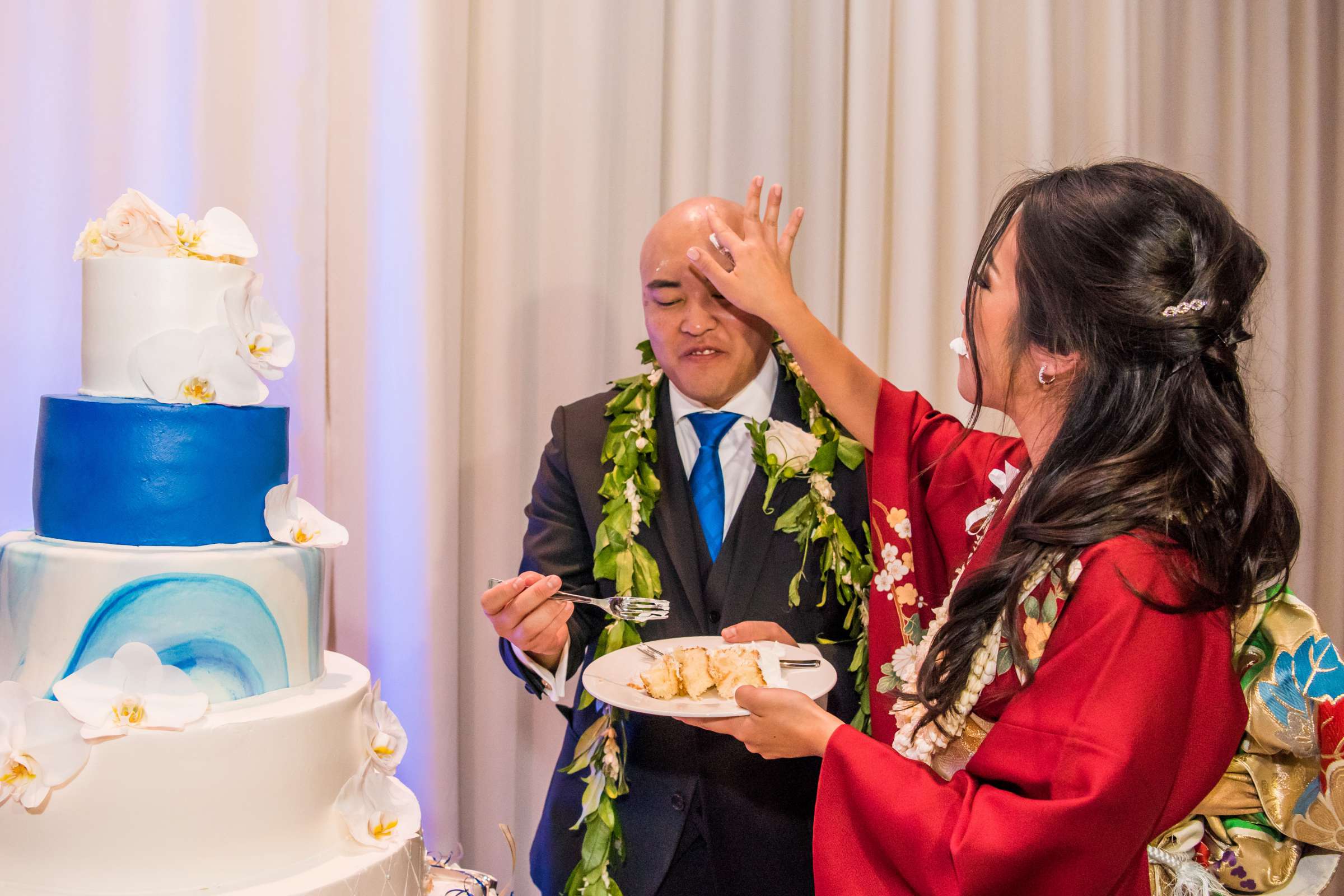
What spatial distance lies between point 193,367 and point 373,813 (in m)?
0.67

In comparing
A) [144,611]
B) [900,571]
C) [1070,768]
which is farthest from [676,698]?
[144,611]

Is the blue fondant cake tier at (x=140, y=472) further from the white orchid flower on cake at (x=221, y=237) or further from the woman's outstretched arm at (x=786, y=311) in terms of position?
the woman's outstretched arm at (x=786, y=311)

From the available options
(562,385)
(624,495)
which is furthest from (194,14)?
(624,495)

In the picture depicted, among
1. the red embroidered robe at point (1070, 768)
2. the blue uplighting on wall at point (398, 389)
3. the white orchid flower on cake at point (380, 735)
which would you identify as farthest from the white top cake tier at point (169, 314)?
the blue uplighting on wall at point (398, 389)

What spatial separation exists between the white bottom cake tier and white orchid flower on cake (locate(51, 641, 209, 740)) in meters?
0.02

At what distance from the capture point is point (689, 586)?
1871 millimetres

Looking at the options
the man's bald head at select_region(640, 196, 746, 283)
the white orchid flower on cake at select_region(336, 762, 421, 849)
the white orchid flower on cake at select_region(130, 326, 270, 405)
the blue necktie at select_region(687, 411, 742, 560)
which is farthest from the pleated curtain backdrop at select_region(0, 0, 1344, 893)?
the white orchid flower on cake at select_region(130, 326, 270, 405)

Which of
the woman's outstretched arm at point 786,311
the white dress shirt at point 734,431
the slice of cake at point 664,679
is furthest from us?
the white dress shirt at point 734,431

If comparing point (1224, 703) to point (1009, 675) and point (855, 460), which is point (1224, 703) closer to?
point (1009, 675)

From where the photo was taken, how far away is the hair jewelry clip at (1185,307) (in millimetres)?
1256

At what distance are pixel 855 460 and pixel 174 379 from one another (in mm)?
1157

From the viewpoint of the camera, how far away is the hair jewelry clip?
1.26 meters

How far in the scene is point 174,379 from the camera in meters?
1.43

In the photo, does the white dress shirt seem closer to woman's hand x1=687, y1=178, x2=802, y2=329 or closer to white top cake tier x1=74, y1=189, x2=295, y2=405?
woman's hand x1=687, y1=178, x2=802, y2=329
